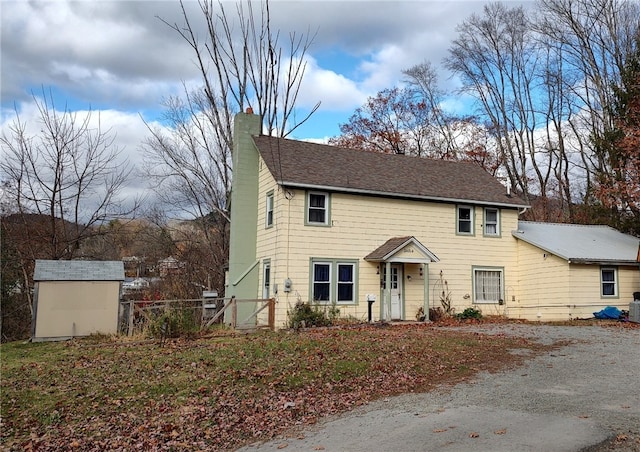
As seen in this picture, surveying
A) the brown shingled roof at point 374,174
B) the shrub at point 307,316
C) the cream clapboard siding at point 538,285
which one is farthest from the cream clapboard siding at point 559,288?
the shrub at point 307,316

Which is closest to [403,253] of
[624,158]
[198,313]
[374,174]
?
[374,174]

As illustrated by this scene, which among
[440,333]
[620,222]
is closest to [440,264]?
[440,333]

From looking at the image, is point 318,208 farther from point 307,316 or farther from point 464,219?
point 464,219

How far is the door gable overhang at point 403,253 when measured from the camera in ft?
60.9

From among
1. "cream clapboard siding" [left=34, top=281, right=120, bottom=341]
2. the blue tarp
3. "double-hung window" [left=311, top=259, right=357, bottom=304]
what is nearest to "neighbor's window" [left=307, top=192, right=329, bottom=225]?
"double-hung window" [left=311, top=259, right=357, bottom=304]

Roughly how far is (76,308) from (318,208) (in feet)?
28.5

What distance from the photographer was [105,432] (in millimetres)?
7285

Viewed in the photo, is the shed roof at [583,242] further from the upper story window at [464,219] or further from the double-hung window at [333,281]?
the double-hung window at [333,281]

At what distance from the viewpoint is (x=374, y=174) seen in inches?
821

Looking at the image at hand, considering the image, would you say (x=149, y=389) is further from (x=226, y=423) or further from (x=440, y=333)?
(x=440, y=333)

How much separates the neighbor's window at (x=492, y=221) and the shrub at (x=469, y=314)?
11.4 feet

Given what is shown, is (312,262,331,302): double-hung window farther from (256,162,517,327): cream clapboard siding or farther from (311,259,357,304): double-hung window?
(256,162,517,327): cream clapboard siding

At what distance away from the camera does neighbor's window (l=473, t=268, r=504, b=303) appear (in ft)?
69.7

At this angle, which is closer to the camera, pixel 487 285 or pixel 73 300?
pixel 73 300
